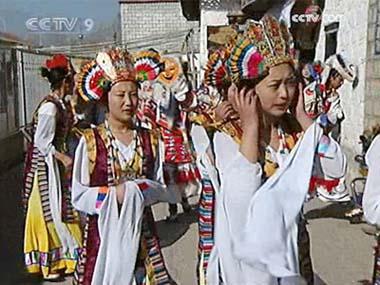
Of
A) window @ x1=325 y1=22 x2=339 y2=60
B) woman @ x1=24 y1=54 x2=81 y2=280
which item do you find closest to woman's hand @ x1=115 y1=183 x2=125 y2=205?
woman @ x1=24 y1=54 x2=81 y2=280

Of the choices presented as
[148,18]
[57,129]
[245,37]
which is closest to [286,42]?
[245,37]

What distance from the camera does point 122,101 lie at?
3.67 m

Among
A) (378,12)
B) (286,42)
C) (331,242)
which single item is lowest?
(331,242)

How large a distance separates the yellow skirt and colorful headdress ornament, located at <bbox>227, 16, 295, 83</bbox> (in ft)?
10.4

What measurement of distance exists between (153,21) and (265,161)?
23.3 meters

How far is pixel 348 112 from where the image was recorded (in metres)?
10.3

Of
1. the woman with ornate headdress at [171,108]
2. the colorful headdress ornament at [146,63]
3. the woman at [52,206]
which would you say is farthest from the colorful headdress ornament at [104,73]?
the woman with ornate headdress at [171,108]

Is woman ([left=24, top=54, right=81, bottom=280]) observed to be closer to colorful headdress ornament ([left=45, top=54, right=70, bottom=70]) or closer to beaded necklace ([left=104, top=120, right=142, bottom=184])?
colorful headdress ornament ([left=45, top=54, right=70, bottom=70])

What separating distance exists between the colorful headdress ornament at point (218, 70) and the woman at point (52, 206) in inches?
96.9

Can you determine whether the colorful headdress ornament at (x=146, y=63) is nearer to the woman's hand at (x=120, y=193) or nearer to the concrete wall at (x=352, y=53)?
the woman's hand at (x=120, y=193)

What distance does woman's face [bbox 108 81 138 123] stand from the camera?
3.67m

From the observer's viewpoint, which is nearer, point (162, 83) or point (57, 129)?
A: point (57, 129)

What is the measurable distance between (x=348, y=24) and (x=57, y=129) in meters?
5.74

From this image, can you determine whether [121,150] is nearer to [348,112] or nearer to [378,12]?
[378,12]
